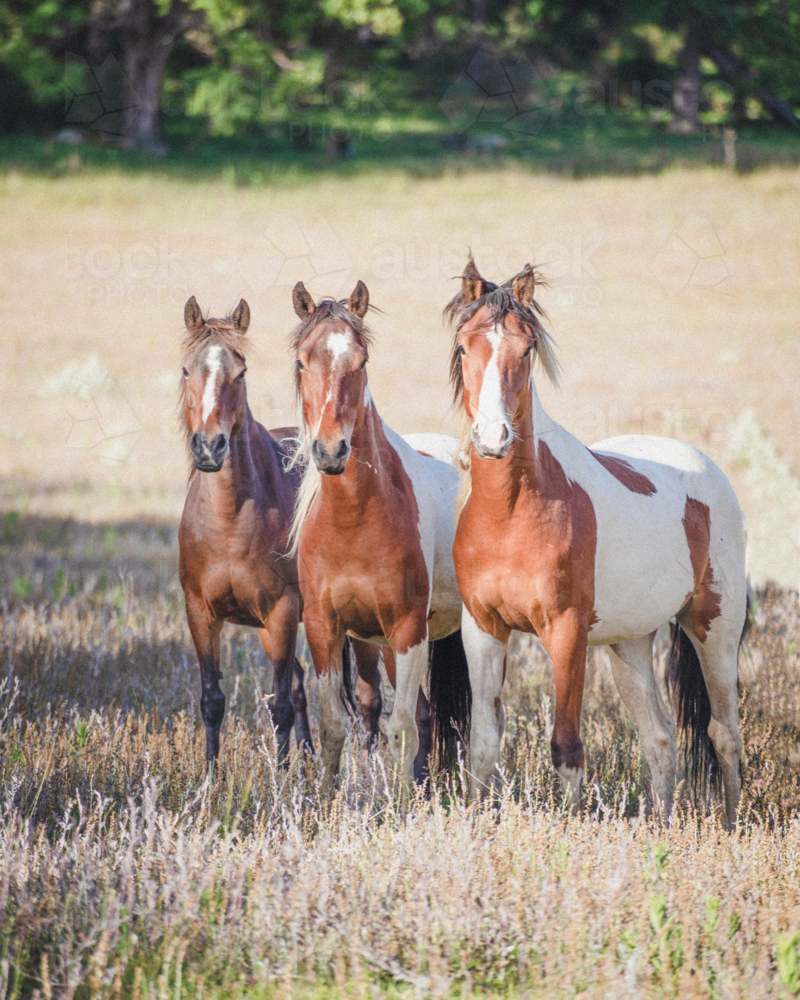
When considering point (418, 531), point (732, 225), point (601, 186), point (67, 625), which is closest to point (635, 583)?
point (418, 531)

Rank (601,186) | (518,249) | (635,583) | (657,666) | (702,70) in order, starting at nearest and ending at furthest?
(635,583)
(657,666)
(518,249)
(601,186)
(702,70)

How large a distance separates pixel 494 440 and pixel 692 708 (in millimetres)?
2230

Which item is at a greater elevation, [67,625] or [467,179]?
[467,179]

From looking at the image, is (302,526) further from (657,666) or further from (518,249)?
(518,249)

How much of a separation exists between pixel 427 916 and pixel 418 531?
1638 millimetres

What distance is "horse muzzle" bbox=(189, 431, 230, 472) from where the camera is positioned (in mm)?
3838

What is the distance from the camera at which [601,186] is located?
23.8 m

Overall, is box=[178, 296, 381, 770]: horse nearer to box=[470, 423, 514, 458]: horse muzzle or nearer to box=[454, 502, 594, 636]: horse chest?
box=[454, 502, 594, 636]: horse chest

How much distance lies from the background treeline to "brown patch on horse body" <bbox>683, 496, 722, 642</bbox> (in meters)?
21.9

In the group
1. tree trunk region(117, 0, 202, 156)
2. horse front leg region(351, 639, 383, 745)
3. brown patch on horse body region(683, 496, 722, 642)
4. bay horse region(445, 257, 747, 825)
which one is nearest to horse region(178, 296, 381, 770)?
horse front leg region(351, 639, 383, 745)

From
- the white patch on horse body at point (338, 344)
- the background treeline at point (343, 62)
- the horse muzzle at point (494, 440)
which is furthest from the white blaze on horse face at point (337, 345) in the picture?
the background treeline at point (343, 62)

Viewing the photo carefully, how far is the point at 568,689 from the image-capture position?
3.56 m

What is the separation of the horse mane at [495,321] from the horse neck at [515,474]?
5.1 inches

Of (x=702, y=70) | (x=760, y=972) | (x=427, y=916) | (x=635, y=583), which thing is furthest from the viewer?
(x=702, y=70)
